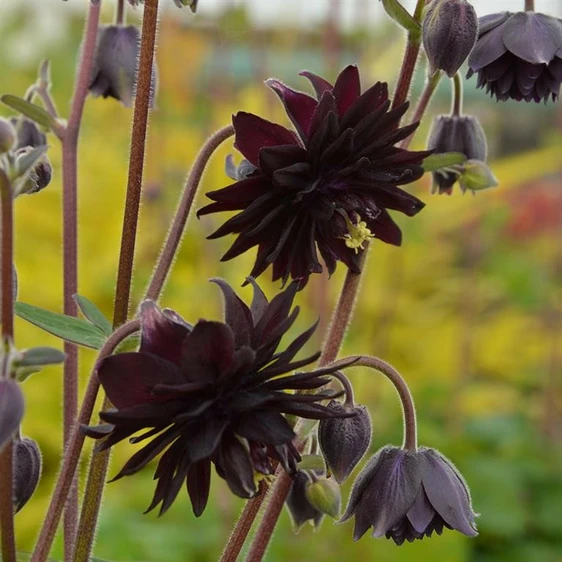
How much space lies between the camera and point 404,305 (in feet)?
13.3

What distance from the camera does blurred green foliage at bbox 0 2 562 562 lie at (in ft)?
9.43

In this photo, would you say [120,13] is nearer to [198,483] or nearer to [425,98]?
[425,98]

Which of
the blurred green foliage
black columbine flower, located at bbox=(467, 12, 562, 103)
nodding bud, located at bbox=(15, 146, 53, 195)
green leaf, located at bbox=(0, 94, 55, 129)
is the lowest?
the blurred green foliage

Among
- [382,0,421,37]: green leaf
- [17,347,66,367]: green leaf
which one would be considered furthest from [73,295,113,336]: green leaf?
[382,0,421,37]: green leaf

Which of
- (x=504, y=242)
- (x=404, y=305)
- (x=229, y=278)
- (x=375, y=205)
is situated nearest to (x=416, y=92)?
(x=504, y=242)

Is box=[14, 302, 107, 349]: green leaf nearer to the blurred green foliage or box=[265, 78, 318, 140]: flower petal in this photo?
box=[265, 78, 318, 140]: flower petal

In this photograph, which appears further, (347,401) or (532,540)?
(532,540)

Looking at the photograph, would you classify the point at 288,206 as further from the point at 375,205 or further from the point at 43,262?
the point at 43,262

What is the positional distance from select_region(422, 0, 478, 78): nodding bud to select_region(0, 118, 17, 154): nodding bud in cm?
47

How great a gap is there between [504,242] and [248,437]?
13.4ft

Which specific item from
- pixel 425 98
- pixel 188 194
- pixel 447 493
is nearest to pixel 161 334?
pixel 188 194

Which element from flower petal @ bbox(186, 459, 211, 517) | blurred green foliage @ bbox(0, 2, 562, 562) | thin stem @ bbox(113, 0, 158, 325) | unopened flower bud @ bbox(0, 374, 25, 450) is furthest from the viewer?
blurred green foliage @ bbox(0, 2, 562, 562)

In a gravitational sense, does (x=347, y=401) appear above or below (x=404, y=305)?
above

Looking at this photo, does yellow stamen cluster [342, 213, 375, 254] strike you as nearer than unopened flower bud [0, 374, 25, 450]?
No
